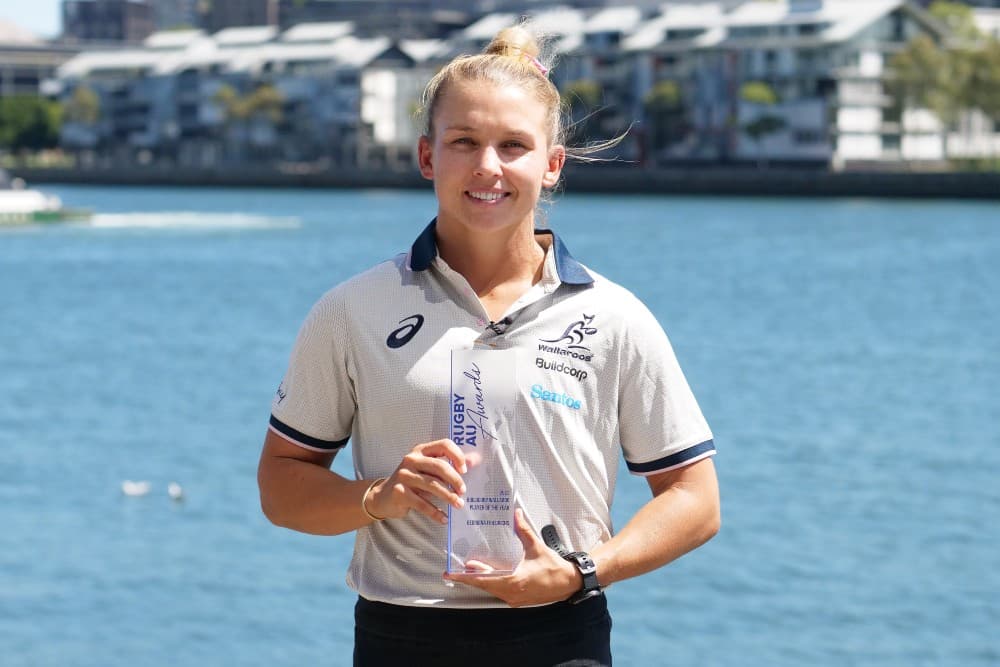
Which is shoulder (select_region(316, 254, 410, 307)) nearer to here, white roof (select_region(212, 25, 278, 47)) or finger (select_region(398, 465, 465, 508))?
finger (select_region(398, 465, 465, 508))

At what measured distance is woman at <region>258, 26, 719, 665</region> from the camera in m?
2.22

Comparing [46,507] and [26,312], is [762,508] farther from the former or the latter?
[26,312]

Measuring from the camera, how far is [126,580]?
9.38m

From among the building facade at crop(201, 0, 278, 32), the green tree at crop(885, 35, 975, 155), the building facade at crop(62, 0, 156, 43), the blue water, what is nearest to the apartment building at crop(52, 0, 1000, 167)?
the green tree at crop(885, 35, 975, 155)

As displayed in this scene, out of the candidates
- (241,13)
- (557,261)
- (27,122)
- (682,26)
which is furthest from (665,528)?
(241,13)

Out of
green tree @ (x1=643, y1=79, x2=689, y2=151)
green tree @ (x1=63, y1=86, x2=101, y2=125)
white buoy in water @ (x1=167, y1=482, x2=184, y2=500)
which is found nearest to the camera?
white buoy in water @ (x1=167, y1=482, x2=184, y2=500)

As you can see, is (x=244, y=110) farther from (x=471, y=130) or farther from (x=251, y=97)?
(x=471, y=130)

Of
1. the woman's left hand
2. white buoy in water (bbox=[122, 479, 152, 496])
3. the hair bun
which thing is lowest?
white buoy in water (bbox=[122, 479, 152, 496])

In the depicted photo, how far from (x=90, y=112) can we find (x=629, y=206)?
4425cm

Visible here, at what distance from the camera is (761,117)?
69.6 m

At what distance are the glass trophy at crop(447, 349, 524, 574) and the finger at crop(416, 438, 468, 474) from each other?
2 cm

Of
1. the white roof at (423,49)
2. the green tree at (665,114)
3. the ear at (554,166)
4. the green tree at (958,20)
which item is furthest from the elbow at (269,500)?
the white roof at (423,49)

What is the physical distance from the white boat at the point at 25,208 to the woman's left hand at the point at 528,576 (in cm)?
4858

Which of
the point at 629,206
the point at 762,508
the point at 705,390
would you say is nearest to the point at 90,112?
the point at 629,206
